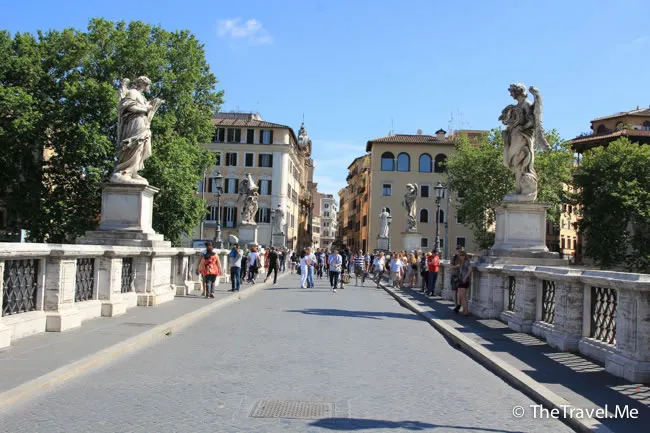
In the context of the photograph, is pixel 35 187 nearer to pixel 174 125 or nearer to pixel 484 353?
pixel 174 125

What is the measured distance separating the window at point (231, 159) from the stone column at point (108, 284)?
239ft

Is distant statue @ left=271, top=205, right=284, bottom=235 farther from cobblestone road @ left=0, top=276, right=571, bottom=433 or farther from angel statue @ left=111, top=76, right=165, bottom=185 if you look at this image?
cobblestone road @ left=0, top=276, right=571, bottom=433

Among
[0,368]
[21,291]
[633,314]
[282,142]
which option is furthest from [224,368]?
[282,142]

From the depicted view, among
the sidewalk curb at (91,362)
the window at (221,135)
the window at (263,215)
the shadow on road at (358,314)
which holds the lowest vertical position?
the shadow on road at (358,314)

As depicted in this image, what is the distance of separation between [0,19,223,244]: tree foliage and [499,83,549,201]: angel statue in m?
24.3

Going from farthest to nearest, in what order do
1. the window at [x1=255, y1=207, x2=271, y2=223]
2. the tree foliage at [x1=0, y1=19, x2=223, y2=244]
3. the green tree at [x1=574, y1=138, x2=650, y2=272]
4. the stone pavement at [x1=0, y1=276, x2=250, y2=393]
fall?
the window at [x1=255, y1=207, x2=271, y2=223], the green tree at [x1=574, y1=138, x2=650, y2=272], the tree foliage at [x1=0, y1=19, x2=223, y2=244], the stone pavement at [x1=0, y1=276, x2=250, y2=393]

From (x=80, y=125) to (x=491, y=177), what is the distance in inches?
1518

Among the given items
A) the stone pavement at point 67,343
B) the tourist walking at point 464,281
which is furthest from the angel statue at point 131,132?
the tourist walking at point 464,281

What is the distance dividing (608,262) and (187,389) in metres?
54.9

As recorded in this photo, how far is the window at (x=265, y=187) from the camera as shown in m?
86.5

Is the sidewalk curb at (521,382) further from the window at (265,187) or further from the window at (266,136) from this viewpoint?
the window at (266,136)

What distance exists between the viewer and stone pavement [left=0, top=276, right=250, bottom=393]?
26.3ft

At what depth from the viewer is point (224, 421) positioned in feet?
21.0

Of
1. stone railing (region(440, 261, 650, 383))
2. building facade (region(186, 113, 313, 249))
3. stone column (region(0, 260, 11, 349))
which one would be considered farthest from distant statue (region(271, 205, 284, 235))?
stone column (region(0, 260, 11, 349))
